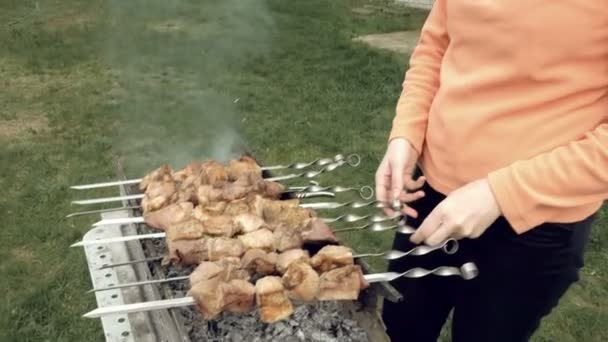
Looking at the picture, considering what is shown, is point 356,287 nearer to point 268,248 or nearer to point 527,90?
point 268,248

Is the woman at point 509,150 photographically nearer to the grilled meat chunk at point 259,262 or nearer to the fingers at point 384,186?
the fingers at point 384,186

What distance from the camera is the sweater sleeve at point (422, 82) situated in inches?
74.7

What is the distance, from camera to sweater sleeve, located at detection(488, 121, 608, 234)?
1.43 m

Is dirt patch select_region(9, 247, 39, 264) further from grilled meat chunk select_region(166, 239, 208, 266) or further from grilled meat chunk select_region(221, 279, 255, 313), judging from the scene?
grilled meat chunk select_region(221, 279, 255, 313)

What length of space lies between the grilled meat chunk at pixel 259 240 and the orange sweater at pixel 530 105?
2.57 ft

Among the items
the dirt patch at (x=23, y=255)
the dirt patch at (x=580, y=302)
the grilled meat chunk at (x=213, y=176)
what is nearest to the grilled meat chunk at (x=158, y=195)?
the grilled meat chunk at (x=213, y=176)

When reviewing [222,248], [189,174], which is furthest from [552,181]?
[189,174]

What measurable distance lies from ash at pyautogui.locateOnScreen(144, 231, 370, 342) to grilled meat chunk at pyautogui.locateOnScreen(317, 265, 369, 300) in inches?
12.8

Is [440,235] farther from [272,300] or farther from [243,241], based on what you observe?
[243,241]

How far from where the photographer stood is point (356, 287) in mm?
1948

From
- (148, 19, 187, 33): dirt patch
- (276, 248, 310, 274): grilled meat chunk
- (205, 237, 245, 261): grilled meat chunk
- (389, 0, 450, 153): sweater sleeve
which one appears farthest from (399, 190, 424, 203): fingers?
(148, 19, 187, 33): dirt patch

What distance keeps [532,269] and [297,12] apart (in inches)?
296

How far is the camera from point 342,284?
195 cm

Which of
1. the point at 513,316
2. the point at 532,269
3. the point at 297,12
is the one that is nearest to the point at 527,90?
the point at 532,269
